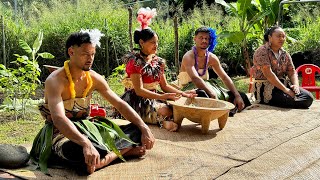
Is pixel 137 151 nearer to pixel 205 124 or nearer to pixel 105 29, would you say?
pixel 205 124

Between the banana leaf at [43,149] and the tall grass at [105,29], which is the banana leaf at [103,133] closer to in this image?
the banana leaf at [43,149]

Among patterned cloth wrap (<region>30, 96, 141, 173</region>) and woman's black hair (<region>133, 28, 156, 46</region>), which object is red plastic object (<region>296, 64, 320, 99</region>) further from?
patterned cloth wrap (<region>30, 96, 141, 173</region>)

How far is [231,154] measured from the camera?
333 cm

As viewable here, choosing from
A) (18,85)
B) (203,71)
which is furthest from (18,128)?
(203,71)

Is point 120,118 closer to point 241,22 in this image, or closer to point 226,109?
point 226,109

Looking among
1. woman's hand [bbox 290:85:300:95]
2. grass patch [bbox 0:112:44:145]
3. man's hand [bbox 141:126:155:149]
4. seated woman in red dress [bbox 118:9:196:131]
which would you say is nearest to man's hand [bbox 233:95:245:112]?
woman's hand [bbox 290:85:300:95]

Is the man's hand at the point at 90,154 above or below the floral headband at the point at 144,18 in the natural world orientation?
below

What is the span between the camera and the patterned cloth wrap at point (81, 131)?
2.90 metres

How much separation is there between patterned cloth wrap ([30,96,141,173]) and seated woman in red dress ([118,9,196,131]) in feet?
2.86

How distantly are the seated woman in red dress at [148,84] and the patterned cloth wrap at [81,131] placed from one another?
871mm

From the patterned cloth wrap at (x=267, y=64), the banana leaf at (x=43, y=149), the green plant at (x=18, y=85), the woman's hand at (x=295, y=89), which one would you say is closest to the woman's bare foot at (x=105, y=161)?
the banana leaf at (x=43, y=149)

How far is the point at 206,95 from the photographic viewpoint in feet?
14.4

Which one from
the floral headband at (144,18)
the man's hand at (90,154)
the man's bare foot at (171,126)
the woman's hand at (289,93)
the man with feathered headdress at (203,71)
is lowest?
the man's bare foot at (171,126)

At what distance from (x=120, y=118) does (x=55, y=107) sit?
4.86 feet
